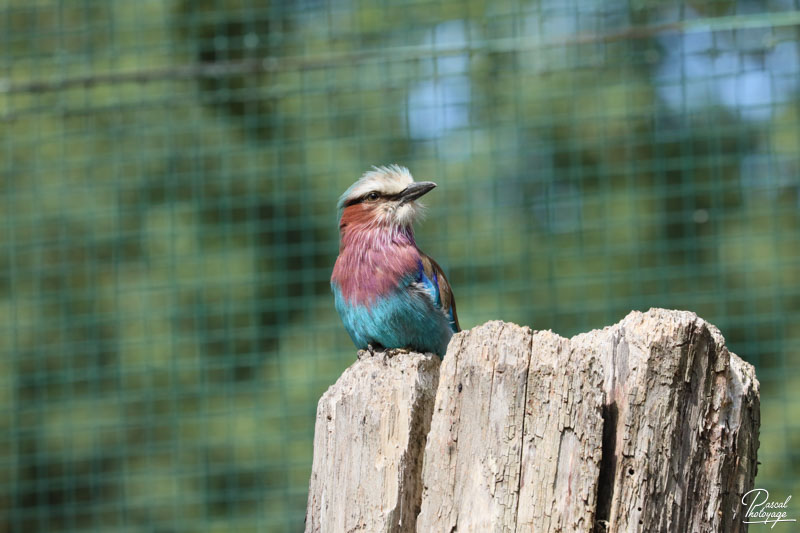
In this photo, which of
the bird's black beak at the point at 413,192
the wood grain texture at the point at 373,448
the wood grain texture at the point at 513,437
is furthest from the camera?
the bird's black beak at the point at 413,192

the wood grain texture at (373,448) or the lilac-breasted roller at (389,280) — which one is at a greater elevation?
the lilac-breasted roller at (389,280)

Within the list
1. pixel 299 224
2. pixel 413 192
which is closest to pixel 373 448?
pixel 413 192

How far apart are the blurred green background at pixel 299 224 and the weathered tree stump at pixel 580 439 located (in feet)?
12.4

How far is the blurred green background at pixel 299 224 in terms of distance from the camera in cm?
600

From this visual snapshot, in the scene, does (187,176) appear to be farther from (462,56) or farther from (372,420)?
(372,420)

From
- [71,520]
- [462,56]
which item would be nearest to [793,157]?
[462,56]

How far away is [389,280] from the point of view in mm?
3572

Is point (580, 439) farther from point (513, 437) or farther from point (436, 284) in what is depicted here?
point (436, 284)

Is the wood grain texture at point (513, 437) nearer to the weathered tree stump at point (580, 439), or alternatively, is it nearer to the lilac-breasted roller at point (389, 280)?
the weathered tree stump at point (580, 439)

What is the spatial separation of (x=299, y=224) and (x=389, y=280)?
9.78 feet
